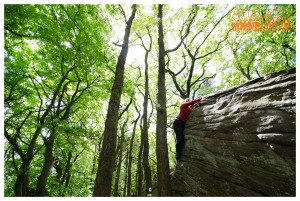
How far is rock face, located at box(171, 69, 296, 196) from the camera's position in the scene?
4.11 meters

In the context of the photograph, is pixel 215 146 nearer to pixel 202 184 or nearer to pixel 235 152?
pixel 235 152

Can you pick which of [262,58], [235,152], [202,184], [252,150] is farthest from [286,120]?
[262,58]

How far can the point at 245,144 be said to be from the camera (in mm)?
4793

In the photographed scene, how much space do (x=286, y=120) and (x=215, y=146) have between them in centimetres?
199

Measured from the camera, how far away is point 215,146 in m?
5.43

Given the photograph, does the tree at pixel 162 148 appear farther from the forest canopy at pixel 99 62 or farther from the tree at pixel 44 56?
the tree at pixel 44 56

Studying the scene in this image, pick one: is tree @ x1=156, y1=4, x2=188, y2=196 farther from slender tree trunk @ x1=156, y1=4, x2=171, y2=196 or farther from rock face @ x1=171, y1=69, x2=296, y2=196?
rock face @ x1=171, y1=69, x2=296, y2=196

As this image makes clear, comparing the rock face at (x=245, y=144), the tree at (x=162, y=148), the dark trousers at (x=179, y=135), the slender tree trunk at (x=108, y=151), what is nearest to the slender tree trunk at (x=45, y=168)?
the slender tree trunk at (x=108, y=151)

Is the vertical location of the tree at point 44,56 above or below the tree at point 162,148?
above

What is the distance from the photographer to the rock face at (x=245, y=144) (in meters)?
4.11

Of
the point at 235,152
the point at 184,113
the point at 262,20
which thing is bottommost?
the point at 235,152

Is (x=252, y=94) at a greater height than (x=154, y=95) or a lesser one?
lesser
